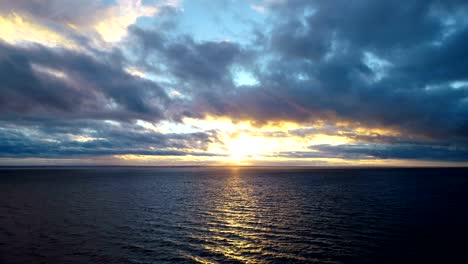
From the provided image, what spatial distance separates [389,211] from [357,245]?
82.0ft

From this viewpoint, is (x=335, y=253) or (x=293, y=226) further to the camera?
(x=293, y=226)

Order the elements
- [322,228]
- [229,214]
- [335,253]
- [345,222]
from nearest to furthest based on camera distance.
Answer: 1. [335,253]
2. [322,228]
3. [345,222]
4. [229,214]

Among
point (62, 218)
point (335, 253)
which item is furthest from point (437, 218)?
point (62, 218)

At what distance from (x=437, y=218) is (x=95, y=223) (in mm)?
53182

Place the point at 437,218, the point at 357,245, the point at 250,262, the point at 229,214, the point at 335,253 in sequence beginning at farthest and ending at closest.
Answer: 1. the point at 229,214
2. the point at 437,218
3. the point at 357,245
4. the point at 335,253
5. the point at 250,262

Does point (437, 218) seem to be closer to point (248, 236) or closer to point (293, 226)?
point (293, 226)

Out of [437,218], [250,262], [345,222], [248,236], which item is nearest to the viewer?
[250,262]

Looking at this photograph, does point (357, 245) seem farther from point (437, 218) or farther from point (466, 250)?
point (437, 218)

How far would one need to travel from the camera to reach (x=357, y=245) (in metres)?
31.8

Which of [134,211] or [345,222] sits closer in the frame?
[345,222]

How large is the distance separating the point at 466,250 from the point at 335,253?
14.1m

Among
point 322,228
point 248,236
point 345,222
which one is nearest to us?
point 248,236

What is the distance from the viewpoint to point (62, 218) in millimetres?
45156

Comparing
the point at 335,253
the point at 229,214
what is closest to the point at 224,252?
the point at 335,253
